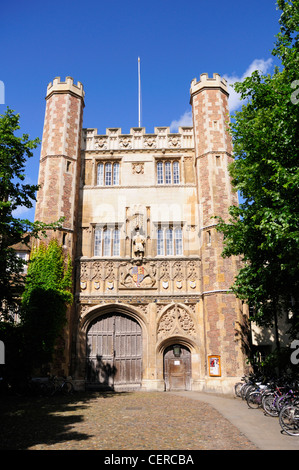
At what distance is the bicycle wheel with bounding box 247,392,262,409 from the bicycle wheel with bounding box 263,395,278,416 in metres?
1.40

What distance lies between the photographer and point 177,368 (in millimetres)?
19531

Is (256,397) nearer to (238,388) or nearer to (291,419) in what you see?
(238,388)

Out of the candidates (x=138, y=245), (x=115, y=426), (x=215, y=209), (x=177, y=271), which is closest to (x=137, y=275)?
(x=138, y=245)

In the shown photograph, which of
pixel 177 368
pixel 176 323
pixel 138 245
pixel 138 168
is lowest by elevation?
pixel 177 368

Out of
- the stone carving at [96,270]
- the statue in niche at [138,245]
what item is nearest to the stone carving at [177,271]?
the statue in niche at [138,245]

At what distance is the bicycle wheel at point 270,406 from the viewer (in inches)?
453

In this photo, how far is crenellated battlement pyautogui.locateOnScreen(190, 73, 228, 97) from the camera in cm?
2291

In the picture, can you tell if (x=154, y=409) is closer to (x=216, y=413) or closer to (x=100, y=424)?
(x=216, y=413)

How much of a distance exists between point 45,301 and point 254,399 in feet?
34.0

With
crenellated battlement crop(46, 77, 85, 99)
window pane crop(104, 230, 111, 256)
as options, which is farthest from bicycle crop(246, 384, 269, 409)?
crenellated battlement crop(46, 77, 85, 99)

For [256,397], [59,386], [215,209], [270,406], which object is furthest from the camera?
[215,209]

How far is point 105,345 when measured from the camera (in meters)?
19.9

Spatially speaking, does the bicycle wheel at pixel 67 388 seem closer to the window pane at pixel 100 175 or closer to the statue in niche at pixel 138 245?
the statue in niche at pixel 138 245
